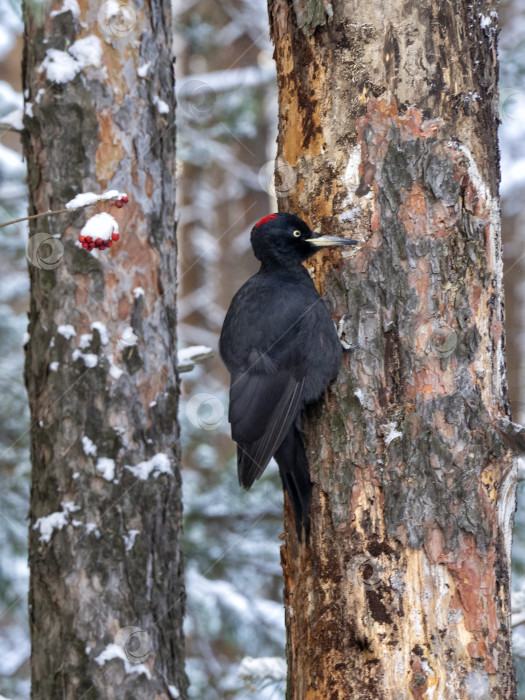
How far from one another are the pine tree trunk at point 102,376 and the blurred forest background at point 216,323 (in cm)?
41

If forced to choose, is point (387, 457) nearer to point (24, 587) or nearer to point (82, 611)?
point (82, 611)

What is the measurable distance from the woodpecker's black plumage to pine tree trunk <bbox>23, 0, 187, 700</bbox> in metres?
0.96

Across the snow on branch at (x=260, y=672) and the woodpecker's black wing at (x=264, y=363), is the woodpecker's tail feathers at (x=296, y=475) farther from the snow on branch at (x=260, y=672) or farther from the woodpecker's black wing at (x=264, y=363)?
the snow on branch at (x=260, y=672)

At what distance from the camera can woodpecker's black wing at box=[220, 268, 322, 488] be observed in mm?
2393

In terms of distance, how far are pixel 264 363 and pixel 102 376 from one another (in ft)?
3.94

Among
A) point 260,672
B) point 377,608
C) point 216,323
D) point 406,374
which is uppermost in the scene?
point 216,323

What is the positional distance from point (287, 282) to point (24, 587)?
3.70 meters

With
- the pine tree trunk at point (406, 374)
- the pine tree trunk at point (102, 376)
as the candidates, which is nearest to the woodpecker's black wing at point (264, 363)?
the pine tree trunk at point (406, 374)

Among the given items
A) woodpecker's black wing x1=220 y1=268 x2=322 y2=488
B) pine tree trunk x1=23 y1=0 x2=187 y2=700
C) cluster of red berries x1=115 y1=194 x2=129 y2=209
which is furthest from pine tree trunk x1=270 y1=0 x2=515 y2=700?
pine tree trunk x1=23 y1=0 x2=187 y2=700

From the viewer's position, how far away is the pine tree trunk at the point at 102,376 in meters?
3.41

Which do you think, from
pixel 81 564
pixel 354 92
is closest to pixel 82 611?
pixel 81 564

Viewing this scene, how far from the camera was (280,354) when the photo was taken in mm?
2617

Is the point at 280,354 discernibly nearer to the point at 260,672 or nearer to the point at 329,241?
the point at 329,241

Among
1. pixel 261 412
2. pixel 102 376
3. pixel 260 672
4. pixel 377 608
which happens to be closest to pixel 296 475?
pixel 261 412
